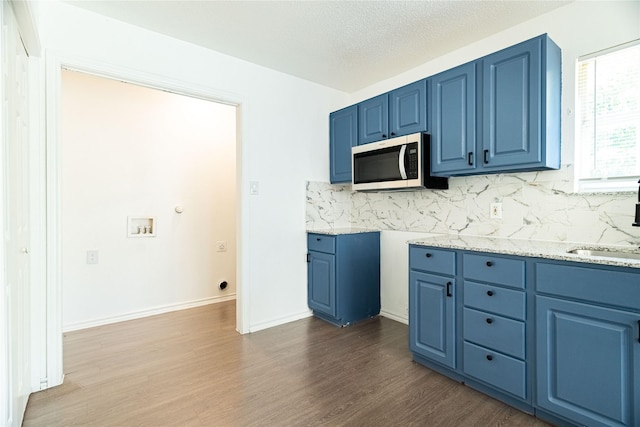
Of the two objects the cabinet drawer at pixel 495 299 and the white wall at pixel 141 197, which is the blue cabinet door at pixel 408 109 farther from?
the white wall at pixel 141 197

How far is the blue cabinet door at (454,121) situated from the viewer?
2.22 m

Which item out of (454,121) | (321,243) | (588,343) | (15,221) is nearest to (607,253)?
(588,343)

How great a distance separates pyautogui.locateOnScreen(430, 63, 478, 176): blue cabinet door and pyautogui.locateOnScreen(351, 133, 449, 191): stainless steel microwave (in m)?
0.10

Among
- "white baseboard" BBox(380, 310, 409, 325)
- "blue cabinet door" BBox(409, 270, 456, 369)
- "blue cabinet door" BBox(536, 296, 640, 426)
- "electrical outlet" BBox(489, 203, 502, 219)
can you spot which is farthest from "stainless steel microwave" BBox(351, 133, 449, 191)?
"white baseboard" BBox(380, 310, 409, 325)

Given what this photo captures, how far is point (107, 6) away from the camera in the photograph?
2.11 metres

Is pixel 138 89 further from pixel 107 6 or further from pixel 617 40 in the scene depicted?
pixel 617 40

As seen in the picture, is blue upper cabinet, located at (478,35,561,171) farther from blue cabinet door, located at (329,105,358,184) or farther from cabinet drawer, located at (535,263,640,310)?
blue cabinet door, located at (329,105,358,184)

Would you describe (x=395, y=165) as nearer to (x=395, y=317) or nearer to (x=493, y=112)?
(x=493, y=112)

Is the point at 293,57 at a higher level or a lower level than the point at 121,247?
higher

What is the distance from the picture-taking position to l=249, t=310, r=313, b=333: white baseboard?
117 inches

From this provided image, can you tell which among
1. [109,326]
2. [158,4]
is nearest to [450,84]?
[158,4]

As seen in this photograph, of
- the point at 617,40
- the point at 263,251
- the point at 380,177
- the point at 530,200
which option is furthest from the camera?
the point at 263,251

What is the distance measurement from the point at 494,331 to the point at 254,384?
4.85 ft

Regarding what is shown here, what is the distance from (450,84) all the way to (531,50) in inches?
20.1
